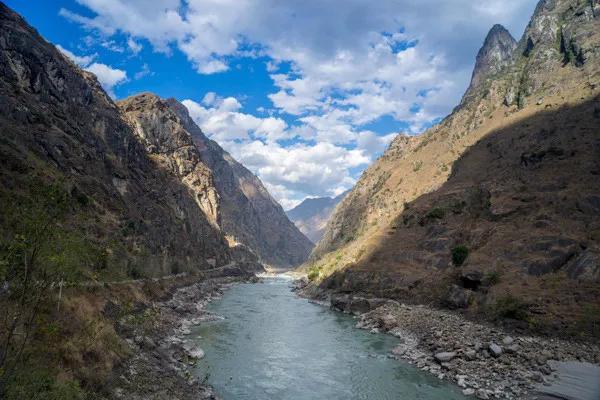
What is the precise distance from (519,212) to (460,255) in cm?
991

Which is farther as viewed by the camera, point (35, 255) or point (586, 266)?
point (586, 266)

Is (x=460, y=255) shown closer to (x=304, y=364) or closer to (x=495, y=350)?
(x=495, y=350)

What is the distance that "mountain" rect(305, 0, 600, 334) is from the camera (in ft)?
125

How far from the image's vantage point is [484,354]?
30.0m

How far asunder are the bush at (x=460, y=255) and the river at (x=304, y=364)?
15.7 metres

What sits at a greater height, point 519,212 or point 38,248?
point 519,212

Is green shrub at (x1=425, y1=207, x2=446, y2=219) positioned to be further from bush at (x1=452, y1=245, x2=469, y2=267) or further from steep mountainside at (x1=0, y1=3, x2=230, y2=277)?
steep mountainside at (x1=0, y1=3, x2=230, y2=277)

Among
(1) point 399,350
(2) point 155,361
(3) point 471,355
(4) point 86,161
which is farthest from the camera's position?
(4) point 86,161

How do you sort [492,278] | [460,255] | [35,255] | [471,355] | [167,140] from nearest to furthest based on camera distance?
[35,255], [471,355], [492,278], [460,255], [167,140]

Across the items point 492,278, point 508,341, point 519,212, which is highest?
point 519,212

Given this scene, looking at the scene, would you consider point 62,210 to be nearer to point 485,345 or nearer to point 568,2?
point 485,345

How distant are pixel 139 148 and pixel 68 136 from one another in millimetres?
43210

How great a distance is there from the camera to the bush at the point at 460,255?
52.8 m

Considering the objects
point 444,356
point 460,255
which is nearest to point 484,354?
point 444,356
